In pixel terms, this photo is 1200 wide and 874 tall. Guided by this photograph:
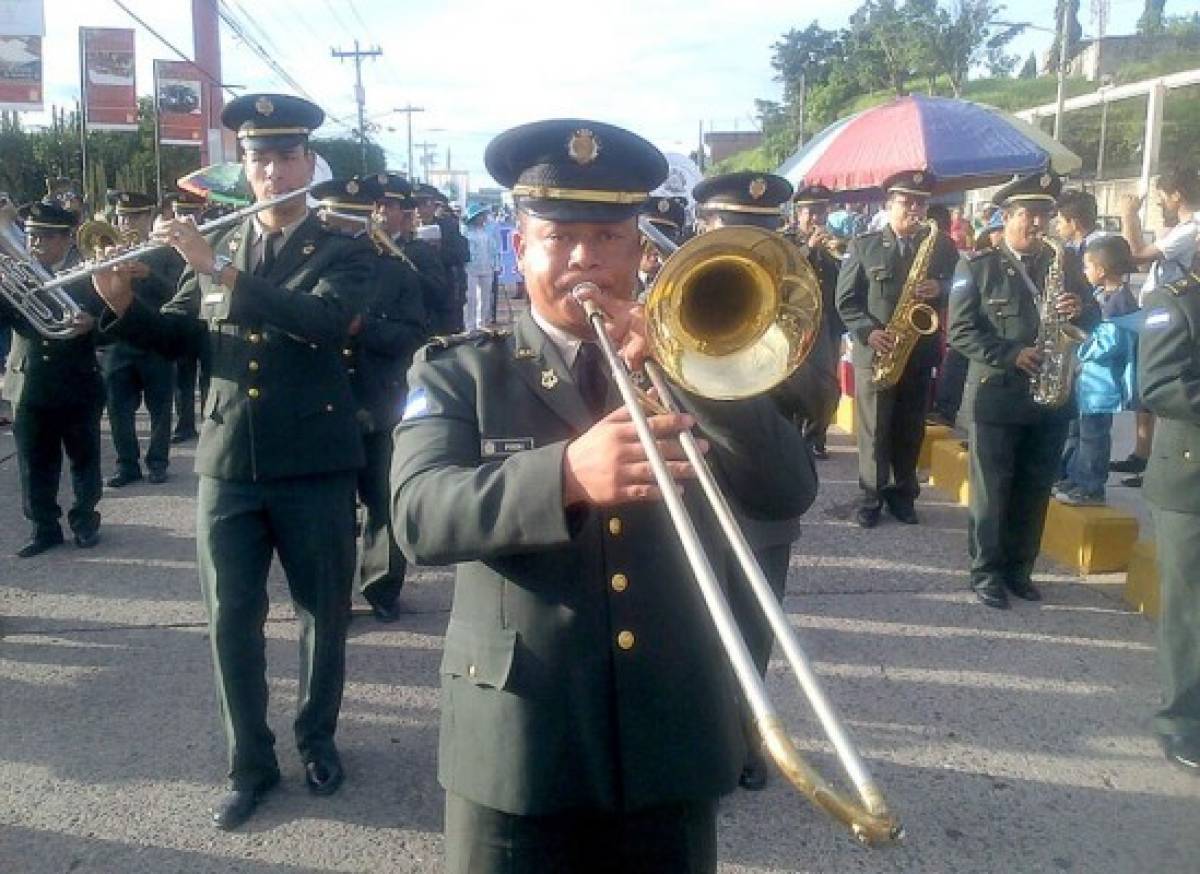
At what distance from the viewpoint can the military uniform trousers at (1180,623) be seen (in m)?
4.15

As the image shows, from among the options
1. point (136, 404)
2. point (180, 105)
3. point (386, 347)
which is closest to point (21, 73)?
point (180, 105)

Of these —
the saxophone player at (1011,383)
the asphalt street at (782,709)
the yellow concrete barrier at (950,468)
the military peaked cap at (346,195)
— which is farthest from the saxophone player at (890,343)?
the military peaked cap at (346,195)

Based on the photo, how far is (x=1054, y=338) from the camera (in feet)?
18.6

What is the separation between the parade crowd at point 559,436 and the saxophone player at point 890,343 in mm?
20

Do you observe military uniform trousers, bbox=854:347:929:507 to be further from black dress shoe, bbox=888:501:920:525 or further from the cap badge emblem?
the cap badge emblem

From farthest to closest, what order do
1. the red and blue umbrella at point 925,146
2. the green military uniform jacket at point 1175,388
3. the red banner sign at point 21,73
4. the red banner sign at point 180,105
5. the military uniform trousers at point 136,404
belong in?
1. the red banner sign at point 180,105
2. the red banner sign at point 21,73
3. the red and blue umbrella at point 925,146
4. the military uniform trousers at point 136,404
5. the green military uniform jacket at point 1175,388

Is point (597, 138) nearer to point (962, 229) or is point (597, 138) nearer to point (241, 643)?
point (241, 643)

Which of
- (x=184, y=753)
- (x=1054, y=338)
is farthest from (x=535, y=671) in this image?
(x=1054, y=338)

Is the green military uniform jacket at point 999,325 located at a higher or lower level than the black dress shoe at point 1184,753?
higher

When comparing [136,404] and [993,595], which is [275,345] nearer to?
[993,595]

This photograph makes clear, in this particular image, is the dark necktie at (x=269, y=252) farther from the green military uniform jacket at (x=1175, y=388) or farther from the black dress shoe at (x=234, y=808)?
the green military uniform jacket at (x=1175, y=388)

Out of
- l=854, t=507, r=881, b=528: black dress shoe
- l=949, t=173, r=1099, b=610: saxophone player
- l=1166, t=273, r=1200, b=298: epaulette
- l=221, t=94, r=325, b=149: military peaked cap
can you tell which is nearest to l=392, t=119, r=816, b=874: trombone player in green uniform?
l=221, t=94, r=325, b=149: military peaked cap

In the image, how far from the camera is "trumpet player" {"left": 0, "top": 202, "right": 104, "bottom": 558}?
6836 mm

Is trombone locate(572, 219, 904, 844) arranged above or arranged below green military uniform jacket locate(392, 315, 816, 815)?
above
